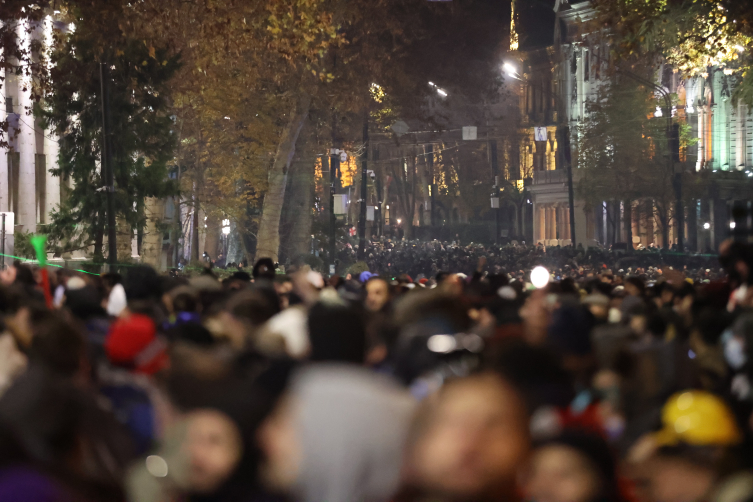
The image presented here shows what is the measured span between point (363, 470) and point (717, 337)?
4263mm

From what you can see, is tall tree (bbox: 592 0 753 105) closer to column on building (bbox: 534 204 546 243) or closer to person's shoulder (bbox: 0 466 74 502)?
person's shoulder (bbox: 0 466 74 502)

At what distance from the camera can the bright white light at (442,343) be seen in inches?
218

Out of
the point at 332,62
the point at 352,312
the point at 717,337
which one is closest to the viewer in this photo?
the point at 352,312

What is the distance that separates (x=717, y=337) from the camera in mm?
7199

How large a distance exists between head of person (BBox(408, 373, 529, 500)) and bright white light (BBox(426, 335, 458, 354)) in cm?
186

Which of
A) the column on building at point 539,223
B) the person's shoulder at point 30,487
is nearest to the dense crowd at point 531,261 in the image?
the person's shoulder at point 30,487

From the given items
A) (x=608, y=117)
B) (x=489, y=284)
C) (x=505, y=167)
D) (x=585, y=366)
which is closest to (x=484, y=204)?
(x=505, y=167)

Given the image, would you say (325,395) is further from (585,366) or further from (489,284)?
(489,284)

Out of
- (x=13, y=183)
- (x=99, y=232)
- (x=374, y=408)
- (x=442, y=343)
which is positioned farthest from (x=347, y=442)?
(x=13, y=183)

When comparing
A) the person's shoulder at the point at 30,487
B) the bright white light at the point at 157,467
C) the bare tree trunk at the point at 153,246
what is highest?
the bare tree trunk at the point at 153,246

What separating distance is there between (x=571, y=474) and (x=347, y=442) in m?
0.82

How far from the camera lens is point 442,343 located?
18.4 feet

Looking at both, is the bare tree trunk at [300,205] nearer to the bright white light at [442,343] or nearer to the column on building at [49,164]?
the column on building at [49,164]

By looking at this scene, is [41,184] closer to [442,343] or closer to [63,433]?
→ [442,343]
